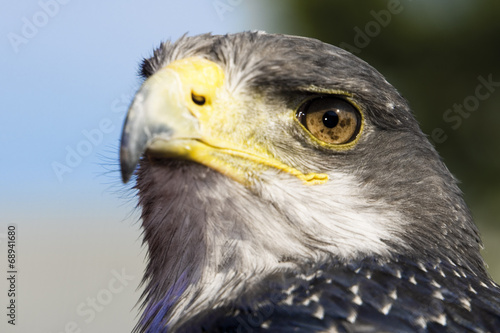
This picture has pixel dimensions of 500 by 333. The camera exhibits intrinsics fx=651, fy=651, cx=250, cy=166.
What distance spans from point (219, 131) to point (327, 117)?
0.57 meters

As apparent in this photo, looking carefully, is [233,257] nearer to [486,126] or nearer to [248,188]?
[248,188]

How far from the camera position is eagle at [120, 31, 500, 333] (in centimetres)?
291

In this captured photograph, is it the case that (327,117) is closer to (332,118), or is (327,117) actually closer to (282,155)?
(332,118)

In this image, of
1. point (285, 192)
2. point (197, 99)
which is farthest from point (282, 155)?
point (197, 99)

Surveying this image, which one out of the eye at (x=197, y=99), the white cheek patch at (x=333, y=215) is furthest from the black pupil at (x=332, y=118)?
the eye at (x=197, y=99)

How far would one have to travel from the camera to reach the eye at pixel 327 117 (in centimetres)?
329

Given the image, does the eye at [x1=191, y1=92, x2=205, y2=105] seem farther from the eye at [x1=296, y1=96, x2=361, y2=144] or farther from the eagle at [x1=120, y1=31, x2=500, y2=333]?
the eye at [x1=296, y1=96, x2=361, y2=144]

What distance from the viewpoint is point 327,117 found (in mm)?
3299

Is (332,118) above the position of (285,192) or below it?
above

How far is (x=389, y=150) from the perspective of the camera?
3502 mm

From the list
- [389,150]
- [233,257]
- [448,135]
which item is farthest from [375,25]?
[233,257]

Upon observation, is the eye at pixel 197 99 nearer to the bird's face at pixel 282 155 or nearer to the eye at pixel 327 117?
the bird's face at pixel 282 155

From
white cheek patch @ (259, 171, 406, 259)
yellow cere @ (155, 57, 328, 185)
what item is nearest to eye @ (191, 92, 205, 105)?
yellow cere @ (155, 57, 328, 185)

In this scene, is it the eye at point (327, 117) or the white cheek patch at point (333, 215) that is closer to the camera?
the white cheek patch at point (333, 215)
